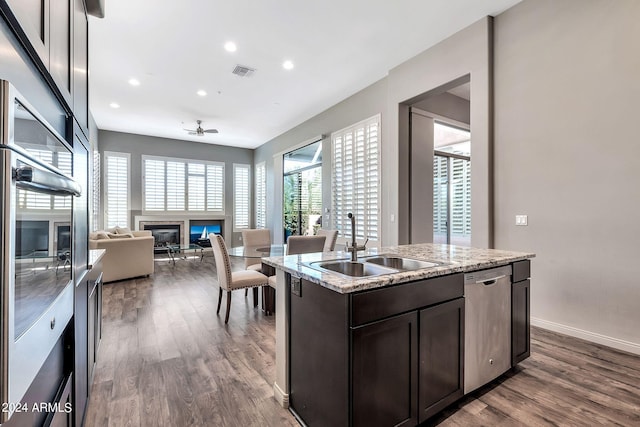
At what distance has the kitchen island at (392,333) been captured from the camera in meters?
1.42

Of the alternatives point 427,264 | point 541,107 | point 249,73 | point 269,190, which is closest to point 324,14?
point 249,73

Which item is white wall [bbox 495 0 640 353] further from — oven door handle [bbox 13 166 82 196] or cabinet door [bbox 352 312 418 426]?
oven door handle [bbox 13 166 82 196]

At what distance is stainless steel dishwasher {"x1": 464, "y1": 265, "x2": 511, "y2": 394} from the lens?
6.23 feet

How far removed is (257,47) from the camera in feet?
12.8

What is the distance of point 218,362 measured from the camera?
2496mm

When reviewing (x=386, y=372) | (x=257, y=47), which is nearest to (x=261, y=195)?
(x=257, y=47)

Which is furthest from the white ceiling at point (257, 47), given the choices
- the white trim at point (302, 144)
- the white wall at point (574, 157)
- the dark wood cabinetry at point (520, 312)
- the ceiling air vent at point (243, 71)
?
the dark wood cabinetry at point (520, 312)

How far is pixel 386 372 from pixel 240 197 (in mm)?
8878

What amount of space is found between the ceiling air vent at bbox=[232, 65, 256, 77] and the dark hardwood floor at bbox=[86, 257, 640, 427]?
3.47 metres

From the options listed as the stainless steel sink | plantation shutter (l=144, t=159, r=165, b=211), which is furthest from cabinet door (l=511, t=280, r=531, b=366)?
plantation shutter (l=144, t=159, r=165, b=211)

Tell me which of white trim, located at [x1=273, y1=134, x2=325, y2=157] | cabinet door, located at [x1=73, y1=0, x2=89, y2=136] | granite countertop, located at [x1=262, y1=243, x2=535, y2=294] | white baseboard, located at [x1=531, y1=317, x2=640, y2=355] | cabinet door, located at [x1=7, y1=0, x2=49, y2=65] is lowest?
white baseboard, located at [x1=531, y1=317, x2=640, y2=355]

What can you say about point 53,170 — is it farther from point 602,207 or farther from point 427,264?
point 602,207

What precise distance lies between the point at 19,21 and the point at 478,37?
402 centimetres

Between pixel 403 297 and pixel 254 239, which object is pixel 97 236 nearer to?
pixel 254 239
